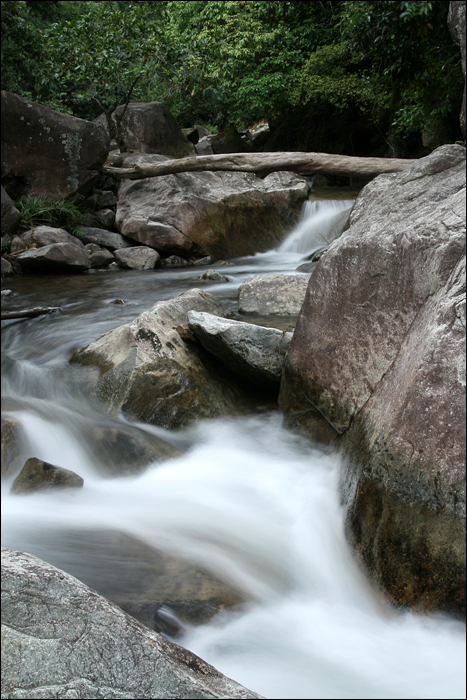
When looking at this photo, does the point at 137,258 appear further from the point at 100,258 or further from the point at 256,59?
the point at 256,59

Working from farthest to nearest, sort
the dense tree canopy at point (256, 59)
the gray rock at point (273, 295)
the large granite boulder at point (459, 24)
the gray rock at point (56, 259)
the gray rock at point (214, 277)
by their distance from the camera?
the dense tree canopy at point (256, 59) → the gray rock at point (56, 259) → the gray rock at point (214, 277) → the gray rock at point (273, 295) → the large granite boulder at point (459, 24)

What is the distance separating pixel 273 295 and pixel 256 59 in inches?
492

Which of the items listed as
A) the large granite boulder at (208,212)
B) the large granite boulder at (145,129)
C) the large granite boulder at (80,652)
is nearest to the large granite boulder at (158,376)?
the large granite boulder at (80,652)

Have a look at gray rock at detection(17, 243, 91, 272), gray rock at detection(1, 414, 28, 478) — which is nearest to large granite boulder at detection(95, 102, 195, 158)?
→ gray rock at detection(17, 243, 91, 272)

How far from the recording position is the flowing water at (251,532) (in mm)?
2289

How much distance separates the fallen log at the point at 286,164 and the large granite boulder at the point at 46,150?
1.18 m

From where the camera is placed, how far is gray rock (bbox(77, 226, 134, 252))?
10459mm

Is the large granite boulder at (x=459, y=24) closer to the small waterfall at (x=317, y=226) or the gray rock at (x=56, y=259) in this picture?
the small waterfall at (x=317, y=226)

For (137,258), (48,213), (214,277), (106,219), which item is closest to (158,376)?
(214,277)

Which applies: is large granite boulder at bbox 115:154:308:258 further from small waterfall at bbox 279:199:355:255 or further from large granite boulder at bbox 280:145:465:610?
large granite boulder at bbox 280:145:465:610

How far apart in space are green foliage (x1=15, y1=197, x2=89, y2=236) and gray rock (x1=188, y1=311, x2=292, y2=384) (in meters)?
6.87

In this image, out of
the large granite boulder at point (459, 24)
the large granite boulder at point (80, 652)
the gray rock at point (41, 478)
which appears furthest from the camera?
the large granite boulder at point (459, 24)

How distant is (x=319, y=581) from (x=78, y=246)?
795cm

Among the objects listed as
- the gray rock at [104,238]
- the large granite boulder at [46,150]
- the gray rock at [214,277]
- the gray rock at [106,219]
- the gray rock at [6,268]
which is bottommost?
the gray rock at [6,268]
